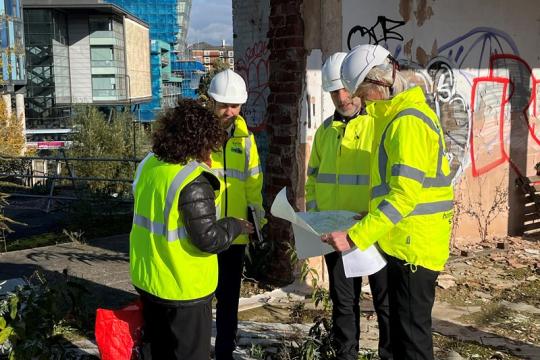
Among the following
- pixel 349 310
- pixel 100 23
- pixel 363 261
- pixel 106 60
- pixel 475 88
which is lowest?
pixel 349 310

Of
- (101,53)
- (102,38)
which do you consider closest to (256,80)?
(102,38)

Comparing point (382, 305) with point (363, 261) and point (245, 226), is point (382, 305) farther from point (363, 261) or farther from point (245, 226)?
point (245, 226)

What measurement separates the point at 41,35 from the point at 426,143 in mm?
74237

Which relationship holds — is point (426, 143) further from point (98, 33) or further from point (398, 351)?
point (98, 33)

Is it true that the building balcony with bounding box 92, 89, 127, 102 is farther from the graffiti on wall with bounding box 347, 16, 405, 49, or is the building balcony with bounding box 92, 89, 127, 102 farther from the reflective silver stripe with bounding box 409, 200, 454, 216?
the reflective silver stripe with bounding box 409, 200, 454, 216

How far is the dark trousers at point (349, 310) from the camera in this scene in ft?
11.5

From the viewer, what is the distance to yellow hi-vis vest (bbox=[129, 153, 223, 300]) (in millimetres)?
2684

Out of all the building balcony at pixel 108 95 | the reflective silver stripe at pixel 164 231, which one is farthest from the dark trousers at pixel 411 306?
the building balcony at pixel 108 95

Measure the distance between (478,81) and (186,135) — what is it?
4945 mm

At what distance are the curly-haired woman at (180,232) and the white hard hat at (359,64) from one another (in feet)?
2.23

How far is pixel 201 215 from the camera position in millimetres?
2668

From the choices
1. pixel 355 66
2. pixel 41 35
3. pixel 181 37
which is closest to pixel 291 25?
Result: pixel 355 66

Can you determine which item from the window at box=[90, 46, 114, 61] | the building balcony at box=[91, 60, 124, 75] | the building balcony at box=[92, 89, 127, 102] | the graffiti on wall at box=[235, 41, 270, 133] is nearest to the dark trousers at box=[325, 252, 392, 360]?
the graffiti on wall at box=[235, 41, 270, 133]

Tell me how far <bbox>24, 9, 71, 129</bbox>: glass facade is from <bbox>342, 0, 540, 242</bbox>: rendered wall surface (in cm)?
6412
